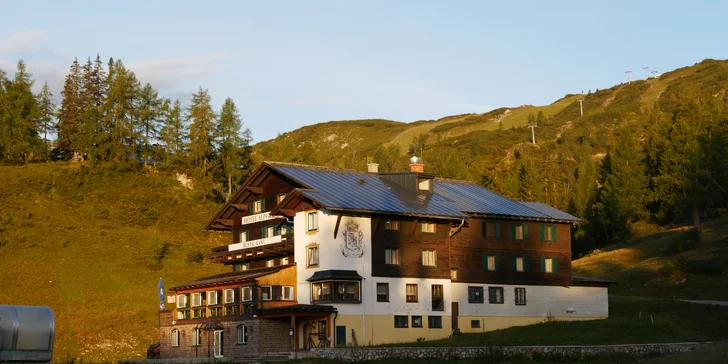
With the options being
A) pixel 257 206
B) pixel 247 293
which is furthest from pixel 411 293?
pixel 257 206

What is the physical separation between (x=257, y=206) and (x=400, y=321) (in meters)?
15.5

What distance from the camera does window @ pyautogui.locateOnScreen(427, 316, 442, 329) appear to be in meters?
60.4

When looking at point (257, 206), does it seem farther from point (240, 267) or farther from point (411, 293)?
point (411, 293)

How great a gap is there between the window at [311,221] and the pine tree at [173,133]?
63.3 m

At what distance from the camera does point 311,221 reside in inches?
2312

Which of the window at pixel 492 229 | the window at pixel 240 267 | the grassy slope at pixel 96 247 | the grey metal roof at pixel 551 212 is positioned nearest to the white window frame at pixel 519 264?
the window at pixel 492 229

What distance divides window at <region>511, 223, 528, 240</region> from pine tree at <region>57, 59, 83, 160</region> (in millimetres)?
74722

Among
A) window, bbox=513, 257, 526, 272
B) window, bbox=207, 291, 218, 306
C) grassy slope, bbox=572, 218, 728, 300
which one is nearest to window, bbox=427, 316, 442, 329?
window, bbox=513, 257, 526, 272

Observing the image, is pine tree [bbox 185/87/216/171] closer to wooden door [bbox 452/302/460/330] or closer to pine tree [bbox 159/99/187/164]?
pine tree [bbox 159/99/187/164]

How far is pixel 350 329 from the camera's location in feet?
185

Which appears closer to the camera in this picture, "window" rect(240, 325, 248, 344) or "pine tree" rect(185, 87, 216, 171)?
"window" rect(240, 325, 248, 344)

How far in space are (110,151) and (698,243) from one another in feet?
248

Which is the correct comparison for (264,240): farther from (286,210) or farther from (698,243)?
(698,243)

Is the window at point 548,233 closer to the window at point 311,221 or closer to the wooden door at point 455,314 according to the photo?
the wooden door at point 455,314
